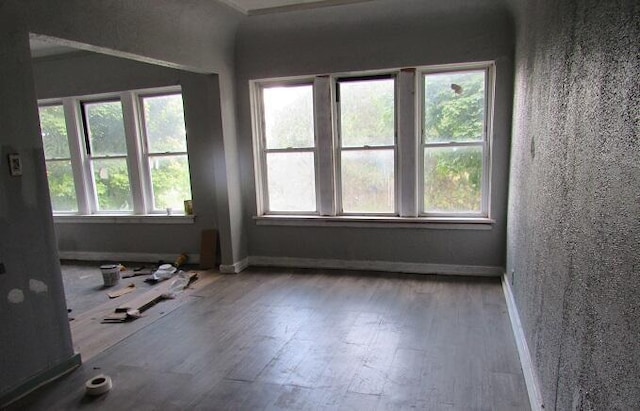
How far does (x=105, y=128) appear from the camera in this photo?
5391 millimetres

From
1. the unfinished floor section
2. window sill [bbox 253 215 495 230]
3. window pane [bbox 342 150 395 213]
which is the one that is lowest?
the unfinished floor section

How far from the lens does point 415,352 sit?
2822 mm

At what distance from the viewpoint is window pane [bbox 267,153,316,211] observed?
4816 mm

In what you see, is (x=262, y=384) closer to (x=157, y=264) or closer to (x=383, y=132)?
(x=383, y=132)

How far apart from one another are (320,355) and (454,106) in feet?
9.34

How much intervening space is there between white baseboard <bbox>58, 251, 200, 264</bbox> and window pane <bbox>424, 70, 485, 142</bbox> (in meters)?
3.29

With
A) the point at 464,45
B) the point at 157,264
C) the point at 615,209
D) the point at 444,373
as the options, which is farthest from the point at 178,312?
the point at 464,45

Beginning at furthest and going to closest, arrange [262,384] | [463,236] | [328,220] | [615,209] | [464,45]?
[328,220] < [463,236] < [464,45] < [262,384] < [615,209]

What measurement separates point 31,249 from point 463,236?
147 inches

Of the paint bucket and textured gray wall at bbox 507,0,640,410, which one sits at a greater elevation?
textured gray wall at bbox 507,0,640,410

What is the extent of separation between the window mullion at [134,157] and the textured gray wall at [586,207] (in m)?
4.56

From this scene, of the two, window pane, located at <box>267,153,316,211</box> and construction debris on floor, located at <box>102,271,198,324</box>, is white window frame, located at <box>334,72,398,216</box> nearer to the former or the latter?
window pane, located at <box>267,153,316,211</box>

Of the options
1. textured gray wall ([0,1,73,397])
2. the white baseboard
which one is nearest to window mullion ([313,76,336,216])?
the white baseboard

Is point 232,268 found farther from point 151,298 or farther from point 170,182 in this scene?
point 170,182
